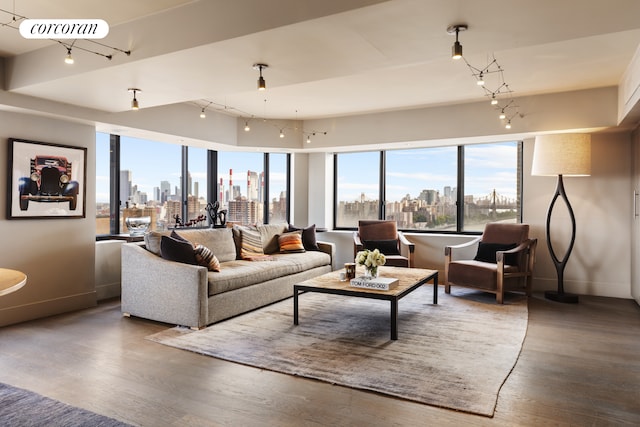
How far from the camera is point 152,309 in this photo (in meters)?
4.18

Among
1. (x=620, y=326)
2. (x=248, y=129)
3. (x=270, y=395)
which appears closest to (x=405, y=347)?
(x=270, y=395)

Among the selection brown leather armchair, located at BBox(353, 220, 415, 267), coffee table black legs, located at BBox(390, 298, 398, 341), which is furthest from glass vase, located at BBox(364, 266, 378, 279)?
brown leather armchair, located at BBox(353, 220, 415, 267)

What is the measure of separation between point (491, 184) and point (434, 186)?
33.9 inches

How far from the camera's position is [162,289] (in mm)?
4102

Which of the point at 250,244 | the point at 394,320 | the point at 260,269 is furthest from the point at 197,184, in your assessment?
the point at 394,320

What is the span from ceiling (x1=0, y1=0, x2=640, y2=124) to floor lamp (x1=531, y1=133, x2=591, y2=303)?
67 cm

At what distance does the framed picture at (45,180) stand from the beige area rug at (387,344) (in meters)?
1.96

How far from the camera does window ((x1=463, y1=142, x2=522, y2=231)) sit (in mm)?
6258

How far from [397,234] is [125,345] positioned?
13.7 feet

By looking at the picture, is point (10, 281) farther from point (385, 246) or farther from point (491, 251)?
point (491, 251)

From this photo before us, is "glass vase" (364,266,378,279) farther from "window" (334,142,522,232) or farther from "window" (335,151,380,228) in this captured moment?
"window" (335,151,380,228)

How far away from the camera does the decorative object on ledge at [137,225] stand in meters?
5.34

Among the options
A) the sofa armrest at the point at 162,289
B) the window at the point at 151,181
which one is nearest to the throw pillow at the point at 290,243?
the window at the point at 151,181

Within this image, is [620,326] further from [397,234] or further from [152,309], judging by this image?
[152,309]
